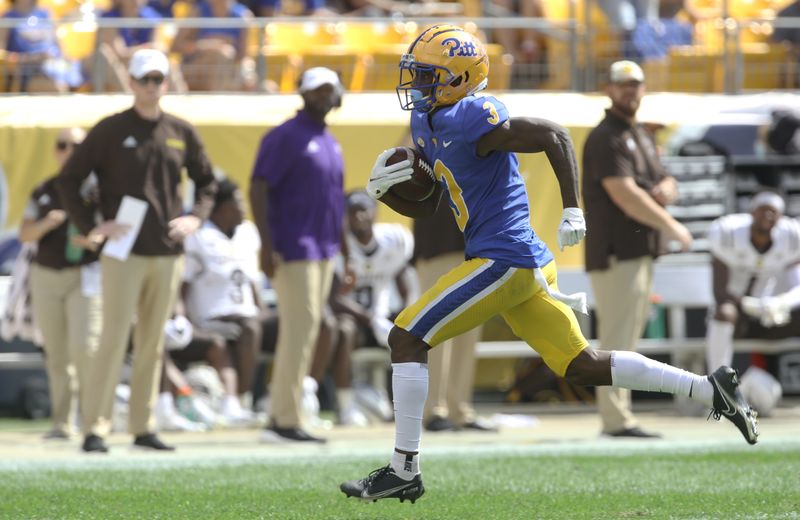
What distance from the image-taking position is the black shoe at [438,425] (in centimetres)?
917

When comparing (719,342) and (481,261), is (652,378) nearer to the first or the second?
(481,261)

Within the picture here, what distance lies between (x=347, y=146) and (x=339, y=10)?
3024mm

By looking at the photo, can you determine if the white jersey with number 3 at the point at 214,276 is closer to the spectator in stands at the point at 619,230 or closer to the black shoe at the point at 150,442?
the black shoe at the point at 150,442

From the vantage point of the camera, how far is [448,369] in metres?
9.38

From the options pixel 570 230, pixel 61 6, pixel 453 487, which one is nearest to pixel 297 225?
pixel 453 487

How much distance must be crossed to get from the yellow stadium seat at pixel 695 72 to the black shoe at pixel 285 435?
17.0 ft

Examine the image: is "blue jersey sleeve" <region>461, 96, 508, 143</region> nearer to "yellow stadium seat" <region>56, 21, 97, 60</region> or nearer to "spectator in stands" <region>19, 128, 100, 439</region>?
"spectator in stands" <region>19, 128, 100, 439</region>

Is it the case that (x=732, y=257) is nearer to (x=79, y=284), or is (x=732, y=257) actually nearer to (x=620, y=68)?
(x=620, y=68)

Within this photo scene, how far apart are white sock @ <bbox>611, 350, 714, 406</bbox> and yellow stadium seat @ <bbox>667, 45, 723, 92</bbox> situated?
688 cm

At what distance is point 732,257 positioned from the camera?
10664 mm

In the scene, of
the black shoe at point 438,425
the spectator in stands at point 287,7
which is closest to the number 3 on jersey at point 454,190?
the black shoe at point 438,425

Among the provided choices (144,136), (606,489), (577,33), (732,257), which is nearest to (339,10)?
(577,33)

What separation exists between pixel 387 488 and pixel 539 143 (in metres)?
1.41

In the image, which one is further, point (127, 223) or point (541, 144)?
point (127, 223)
